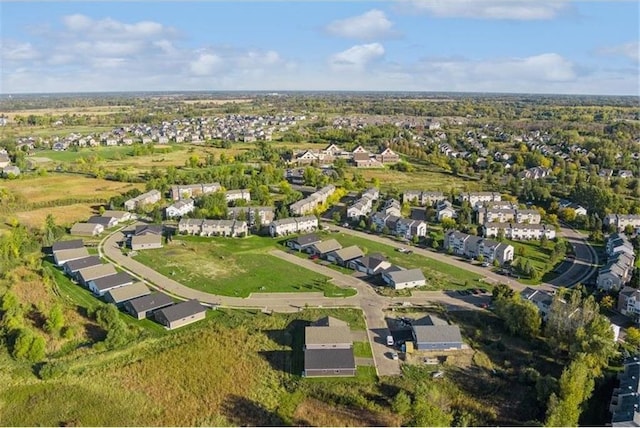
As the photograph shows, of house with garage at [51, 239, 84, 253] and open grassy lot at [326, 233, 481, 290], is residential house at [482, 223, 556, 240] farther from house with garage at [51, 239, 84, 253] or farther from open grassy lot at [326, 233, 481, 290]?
house with garage at [51, 239, 84, 253]

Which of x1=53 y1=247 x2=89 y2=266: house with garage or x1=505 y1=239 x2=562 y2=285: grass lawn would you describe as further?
x1=53 y1=247 x2=89 y2=266: house with garage

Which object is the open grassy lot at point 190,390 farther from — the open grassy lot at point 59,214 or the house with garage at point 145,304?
the open grassy lot at point 59,214

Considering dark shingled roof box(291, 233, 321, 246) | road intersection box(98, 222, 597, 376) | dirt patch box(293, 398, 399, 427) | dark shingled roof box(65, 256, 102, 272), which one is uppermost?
dark shingled roof box(291, 233, 321, 246)

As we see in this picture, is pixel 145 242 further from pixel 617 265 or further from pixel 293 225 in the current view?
pixel 617 265

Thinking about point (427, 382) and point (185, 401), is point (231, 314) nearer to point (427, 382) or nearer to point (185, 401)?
point (185, 401)

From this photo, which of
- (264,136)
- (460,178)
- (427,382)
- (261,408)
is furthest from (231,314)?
(264,136)

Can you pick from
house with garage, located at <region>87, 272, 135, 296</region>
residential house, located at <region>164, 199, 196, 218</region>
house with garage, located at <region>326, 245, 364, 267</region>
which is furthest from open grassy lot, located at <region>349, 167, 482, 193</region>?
house with garage, located at <region>87, 272, 135, 296</region>

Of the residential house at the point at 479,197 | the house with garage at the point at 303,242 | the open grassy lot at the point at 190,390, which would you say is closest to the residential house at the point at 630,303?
the open grassy lot at the point at 190,390
